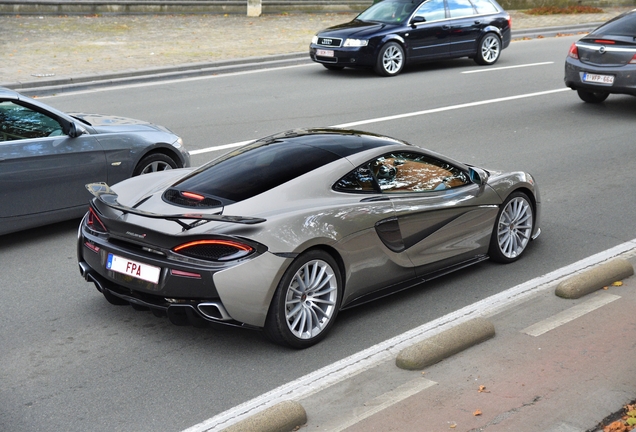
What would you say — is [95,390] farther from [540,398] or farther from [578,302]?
[578,302]

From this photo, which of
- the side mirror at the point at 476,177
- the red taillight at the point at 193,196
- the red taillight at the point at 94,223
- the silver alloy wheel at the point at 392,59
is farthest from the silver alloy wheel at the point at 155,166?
the silver alloy wheel at the point at 392,59

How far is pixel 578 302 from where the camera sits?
6586mm

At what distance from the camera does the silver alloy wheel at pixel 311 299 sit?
5715 mm

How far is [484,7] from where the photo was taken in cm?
2019


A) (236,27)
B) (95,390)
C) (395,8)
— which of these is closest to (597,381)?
(95,390)

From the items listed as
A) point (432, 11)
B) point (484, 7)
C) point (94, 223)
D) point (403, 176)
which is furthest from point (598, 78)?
point (94, 223)

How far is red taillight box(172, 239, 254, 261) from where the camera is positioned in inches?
215

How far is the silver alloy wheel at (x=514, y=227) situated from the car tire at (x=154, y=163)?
12.0 feet

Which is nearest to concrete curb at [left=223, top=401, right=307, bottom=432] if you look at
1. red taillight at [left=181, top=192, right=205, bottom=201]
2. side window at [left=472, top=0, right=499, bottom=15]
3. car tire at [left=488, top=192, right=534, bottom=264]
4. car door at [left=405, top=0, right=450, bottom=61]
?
red taillight at [left=181, top=192, right=205, bottom=201]

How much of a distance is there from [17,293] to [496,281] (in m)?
3.96

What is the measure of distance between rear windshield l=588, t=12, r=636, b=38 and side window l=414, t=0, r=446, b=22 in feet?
15.6

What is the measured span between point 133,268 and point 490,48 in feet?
52.7

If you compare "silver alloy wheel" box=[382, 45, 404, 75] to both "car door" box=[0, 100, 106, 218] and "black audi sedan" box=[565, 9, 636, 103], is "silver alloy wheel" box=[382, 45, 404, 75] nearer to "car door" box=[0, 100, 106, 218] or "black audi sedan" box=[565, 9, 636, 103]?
"black audi sedan" box=[565, 9, 636, 103]

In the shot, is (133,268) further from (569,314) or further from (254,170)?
(569,314)
